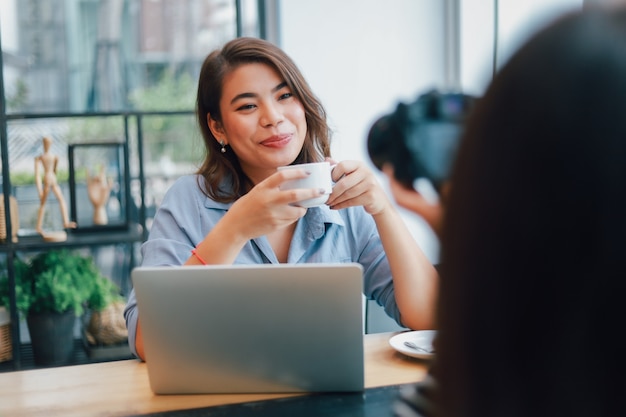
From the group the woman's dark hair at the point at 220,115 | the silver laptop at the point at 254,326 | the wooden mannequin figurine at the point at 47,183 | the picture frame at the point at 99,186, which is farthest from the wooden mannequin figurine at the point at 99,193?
the silver laptop at the point at 254,326

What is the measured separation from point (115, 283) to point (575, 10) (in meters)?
3.12

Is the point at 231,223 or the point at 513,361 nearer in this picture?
the point at 513,361

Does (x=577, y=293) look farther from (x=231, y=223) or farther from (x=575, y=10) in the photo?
(x=231, y=223)

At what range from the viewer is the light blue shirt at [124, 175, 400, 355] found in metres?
1.70

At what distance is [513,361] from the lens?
1.24 ft

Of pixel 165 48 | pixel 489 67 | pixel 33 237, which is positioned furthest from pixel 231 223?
pixel 165 48

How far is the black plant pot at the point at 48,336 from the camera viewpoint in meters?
3.00

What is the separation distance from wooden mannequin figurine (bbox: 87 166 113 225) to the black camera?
2.25 meters

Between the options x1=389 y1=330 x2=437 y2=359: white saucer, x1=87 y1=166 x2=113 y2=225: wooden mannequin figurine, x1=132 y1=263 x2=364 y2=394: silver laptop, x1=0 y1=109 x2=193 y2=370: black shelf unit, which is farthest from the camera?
x1=87 y1=166 x2=113 y2=225: wooden mannequin figurine

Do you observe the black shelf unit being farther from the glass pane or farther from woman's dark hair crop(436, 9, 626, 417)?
woman's dark hair crop(436, 9, 626, 417)

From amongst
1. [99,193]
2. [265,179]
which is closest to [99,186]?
[99,193]

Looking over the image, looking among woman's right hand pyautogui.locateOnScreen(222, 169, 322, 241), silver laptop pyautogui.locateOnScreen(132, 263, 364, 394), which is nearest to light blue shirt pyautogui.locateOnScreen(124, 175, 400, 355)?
woman's right hand pyautogui.locateOnScreen(222, 169, 322, 241)

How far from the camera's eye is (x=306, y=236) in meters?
1.80

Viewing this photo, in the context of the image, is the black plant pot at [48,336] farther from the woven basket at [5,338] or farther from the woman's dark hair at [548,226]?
the woman's dark hair at [548,226]
